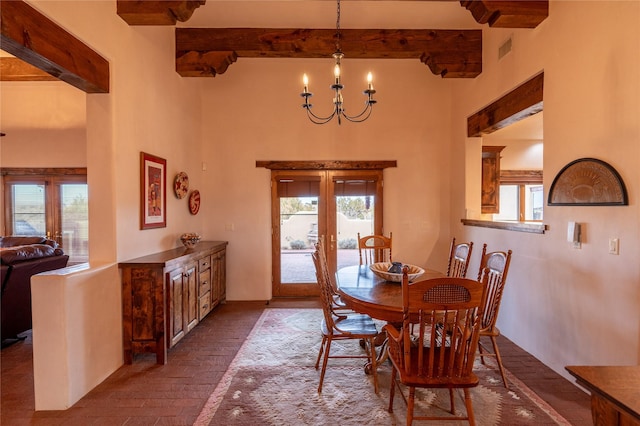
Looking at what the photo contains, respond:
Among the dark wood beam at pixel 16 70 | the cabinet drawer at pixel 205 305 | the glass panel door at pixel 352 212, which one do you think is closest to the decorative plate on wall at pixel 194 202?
the cabinet drawer at pixel 205 305

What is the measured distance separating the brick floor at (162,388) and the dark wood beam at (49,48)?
2.50 meters

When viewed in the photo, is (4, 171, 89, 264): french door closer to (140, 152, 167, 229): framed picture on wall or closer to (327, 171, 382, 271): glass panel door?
(140, 152, 167, 229): framed picture on wall

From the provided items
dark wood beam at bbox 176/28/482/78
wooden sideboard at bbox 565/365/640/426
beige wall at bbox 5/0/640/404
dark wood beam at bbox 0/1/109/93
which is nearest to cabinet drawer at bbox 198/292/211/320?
beige wall at bbox 5/0/640/404

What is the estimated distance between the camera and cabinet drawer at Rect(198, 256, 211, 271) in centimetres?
369

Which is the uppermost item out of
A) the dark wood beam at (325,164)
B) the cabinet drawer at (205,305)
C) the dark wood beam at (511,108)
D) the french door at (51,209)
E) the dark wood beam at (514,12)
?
the dark wood beam at (514,12)

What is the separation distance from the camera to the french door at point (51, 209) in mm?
5352

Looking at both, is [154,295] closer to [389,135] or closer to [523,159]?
[389,135]

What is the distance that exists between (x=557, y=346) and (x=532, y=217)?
4639 mm

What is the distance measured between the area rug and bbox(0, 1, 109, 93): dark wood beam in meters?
2.71

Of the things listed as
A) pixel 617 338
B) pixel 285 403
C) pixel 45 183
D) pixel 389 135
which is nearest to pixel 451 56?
pixel 389 135

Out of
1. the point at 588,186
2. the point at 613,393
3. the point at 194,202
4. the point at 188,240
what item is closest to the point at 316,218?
the point at 194,202

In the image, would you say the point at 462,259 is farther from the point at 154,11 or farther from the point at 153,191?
the point at 154,11

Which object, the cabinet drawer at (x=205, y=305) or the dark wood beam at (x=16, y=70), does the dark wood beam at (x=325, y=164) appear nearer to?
the cabinet drawer at (x=205, y=305)

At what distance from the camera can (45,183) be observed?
5.35 metres
